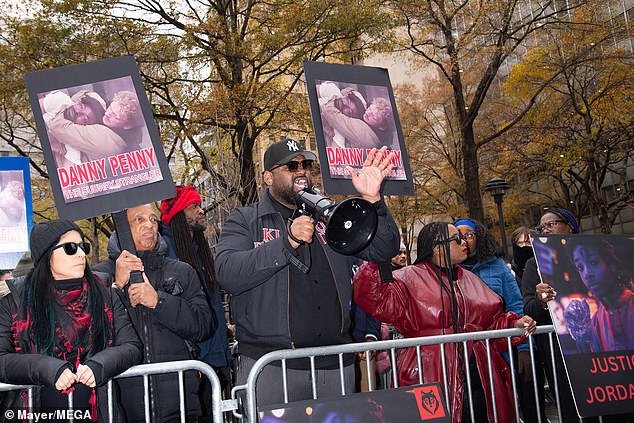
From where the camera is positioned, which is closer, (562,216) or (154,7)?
(562,216)

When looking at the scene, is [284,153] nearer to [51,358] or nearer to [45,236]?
[45,236]

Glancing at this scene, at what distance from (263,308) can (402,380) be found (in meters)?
1.06

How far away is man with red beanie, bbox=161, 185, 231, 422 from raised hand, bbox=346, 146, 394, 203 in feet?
6.87

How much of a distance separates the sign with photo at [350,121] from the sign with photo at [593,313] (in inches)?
46.0

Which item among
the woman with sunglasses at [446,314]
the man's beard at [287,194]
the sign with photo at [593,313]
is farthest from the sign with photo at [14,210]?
the sign with photo at [593,313]

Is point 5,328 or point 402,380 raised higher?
point 5,328

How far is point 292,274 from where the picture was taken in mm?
3590

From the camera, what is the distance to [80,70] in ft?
11.2

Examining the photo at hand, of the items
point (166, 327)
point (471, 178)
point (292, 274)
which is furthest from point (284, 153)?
point (471, 178)

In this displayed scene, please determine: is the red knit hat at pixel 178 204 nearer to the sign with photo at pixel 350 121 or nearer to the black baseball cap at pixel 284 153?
the black baseball cap at pixel 284 153

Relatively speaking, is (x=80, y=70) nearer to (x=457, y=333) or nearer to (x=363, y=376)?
(x=457, y=333)

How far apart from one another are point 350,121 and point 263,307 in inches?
45.1

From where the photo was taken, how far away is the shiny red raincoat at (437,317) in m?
3.94

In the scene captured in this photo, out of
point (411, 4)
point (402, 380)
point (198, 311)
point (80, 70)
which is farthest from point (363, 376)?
point (411, 4)
